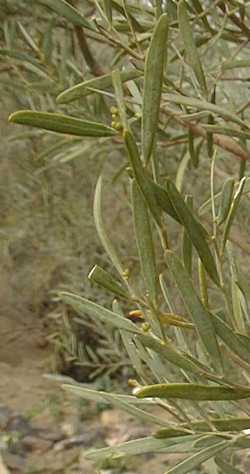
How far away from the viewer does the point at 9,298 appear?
17.8 ft

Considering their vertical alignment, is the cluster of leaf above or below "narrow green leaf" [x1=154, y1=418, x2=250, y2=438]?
above

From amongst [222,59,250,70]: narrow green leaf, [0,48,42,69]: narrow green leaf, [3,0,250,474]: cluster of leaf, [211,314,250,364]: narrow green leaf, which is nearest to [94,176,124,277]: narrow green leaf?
[3,0,250,474]: cluster of leaf

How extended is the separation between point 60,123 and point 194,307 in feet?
0.47

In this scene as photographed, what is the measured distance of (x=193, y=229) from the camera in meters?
0.56

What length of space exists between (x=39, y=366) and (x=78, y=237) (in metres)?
1.93

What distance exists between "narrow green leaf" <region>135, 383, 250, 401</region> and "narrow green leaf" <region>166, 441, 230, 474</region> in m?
0.05

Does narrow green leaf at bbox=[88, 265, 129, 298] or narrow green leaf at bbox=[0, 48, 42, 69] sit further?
narrow green leaf at bbox=[0, 48, 42, 69]

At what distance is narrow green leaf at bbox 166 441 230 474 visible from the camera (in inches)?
24.2

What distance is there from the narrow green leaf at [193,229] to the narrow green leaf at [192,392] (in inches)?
2.6

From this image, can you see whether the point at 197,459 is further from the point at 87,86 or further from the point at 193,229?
the point at 87,86

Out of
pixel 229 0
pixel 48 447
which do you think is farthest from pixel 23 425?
pixel 229 0

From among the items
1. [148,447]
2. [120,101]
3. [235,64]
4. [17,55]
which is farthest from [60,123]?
[17,55]

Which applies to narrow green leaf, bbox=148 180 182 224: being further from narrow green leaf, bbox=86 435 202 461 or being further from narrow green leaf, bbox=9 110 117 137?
narrow green leaf, bbox=86 435 202 461

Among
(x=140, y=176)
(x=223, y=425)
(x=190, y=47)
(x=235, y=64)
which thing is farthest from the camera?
(x=235, y=64)
